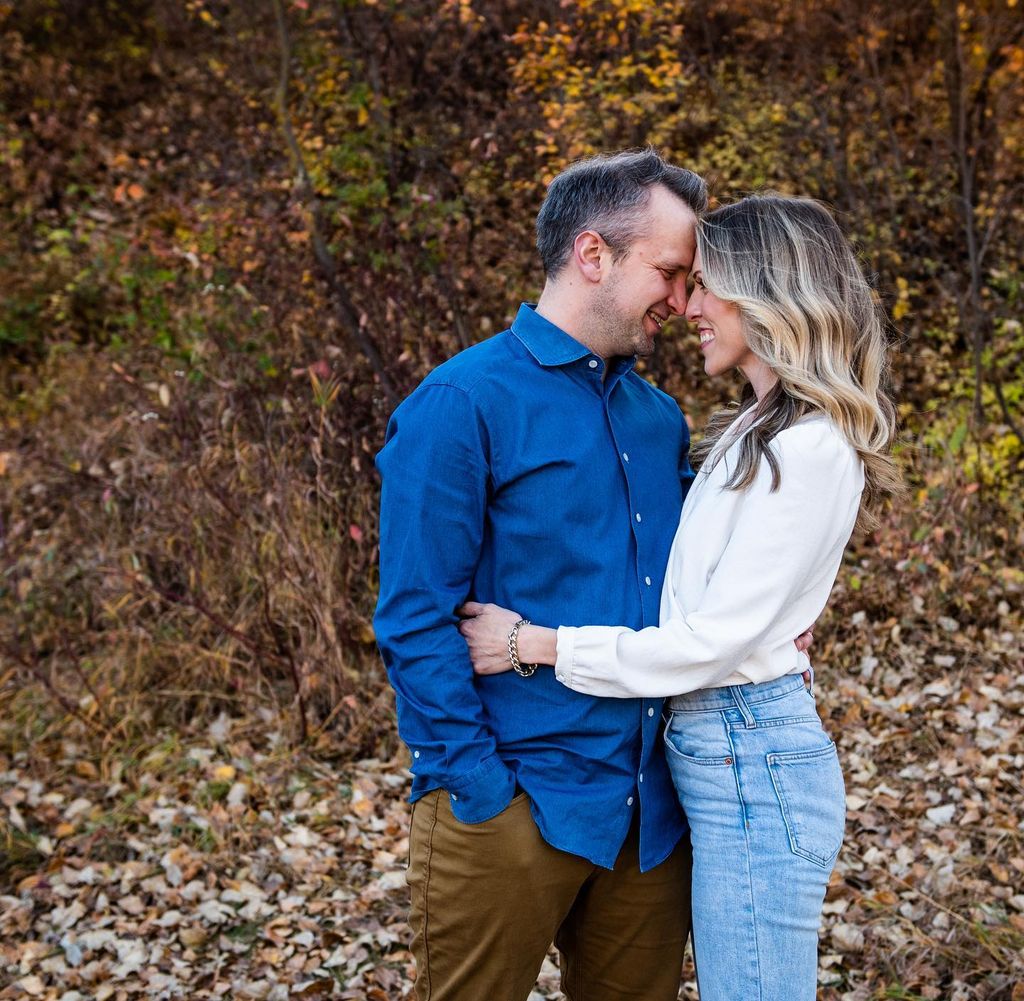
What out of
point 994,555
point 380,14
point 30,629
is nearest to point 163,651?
point 30,629

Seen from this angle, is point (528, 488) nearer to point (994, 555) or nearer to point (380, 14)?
point (994, 555)

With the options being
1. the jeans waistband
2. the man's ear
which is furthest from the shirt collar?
the jeans waistband

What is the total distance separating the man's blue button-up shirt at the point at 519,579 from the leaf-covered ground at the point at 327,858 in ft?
6.19

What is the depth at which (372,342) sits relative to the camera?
6344 mm

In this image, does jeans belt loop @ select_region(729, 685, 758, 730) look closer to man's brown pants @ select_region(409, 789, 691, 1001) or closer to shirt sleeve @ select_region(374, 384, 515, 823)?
man's brown pants @ select_region(409, 789, 691, 1001)

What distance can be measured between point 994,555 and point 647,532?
15.2 ft

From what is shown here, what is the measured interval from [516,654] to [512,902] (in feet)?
1.69

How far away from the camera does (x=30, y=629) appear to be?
6.07 m

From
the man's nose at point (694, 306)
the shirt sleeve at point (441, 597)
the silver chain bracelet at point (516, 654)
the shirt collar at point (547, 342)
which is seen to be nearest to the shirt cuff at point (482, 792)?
the shirt sleeve at point (441, 597)

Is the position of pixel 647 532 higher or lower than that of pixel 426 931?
higher

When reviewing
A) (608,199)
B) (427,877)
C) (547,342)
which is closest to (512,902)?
(427,877)

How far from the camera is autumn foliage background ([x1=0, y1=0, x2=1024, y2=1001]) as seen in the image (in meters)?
5.09

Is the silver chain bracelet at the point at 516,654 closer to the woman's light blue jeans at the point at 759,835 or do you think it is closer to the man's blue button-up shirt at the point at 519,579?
the man's blue button-up shirt at the point at 519,579

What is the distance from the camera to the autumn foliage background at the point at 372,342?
5.09 m
